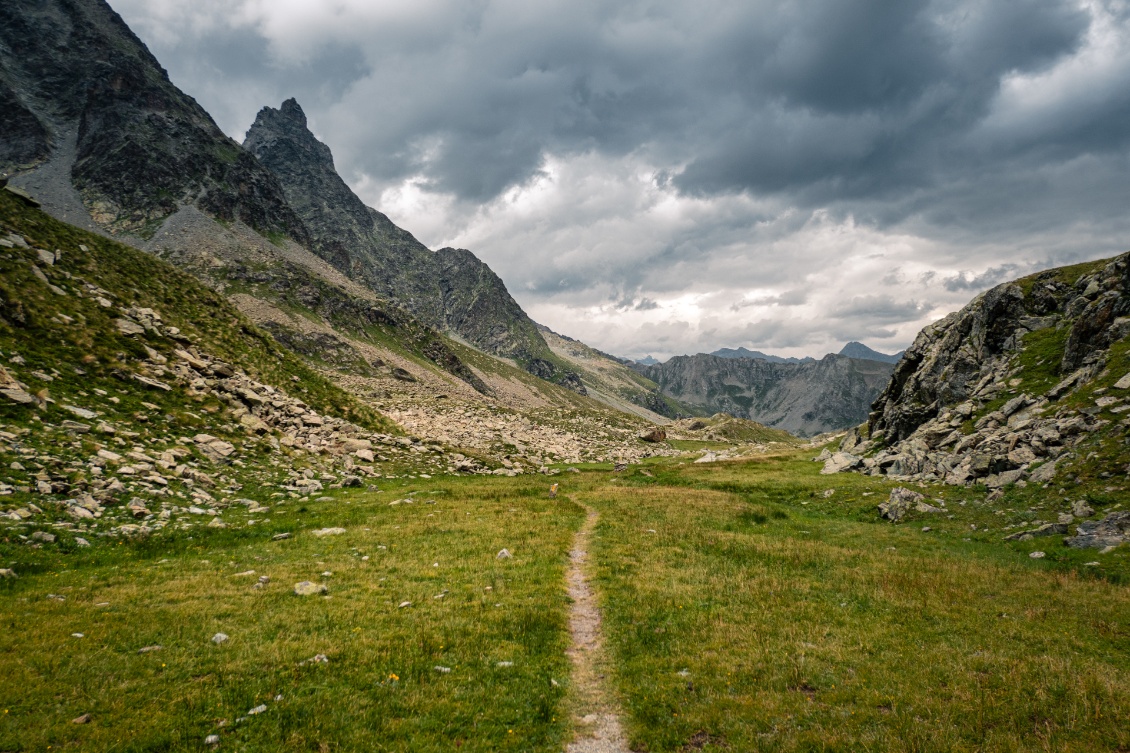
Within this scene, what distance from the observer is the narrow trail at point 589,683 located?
984cm

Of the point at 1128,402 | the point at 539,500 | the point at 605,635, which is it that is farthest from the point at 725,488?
the point at 605,635

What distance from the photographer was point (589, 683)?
12102 mm

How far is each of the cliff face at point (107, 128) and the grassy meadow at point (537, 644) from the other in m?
186

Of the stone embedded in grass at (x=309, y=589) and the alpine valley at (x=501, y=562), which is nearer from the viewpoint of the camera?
the alpine valley at (x=501, y=562)

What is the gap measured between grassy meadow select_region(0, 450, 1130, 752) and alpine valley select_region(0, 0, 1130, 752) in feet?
0.31

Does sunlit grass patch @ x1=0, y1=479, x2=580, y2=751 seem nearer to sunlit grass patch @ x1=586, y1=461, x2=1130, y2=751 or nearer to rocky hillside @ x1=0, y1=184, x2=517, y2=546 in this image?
sunlit grass patch @ x1=586, y1=461, x2=1130, y2=751

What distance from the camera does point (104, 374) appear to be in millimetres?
26578

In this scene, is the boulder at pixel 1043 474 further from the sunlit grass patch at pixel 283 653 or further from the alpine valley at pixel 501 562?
the sunlit grass patch at pixel 283 653

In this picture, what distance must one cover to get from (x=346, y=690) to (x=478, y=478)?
3194 cm

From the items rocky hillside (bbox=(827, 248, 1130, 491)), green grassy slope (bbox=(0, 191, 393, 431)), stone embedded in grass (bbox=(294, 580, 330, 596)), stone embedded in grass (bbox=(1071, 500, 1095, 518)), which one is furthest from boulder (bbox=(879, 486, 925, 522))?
green grassy slope (bbox=(0, 191, 393, 431))

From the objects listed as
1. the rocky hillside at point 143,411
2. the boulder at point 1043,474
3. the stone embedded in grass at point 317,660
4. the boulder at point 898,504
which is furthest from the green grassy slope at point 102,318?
the boulder at point 1043,474

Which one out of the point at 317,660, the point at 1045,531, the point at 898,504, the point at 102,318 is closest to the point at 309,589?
the point at 317,660

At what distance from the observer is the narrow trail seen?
9844 millimetres

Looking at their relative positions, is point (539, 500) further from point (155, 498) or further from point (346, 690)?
point (346, 690)
